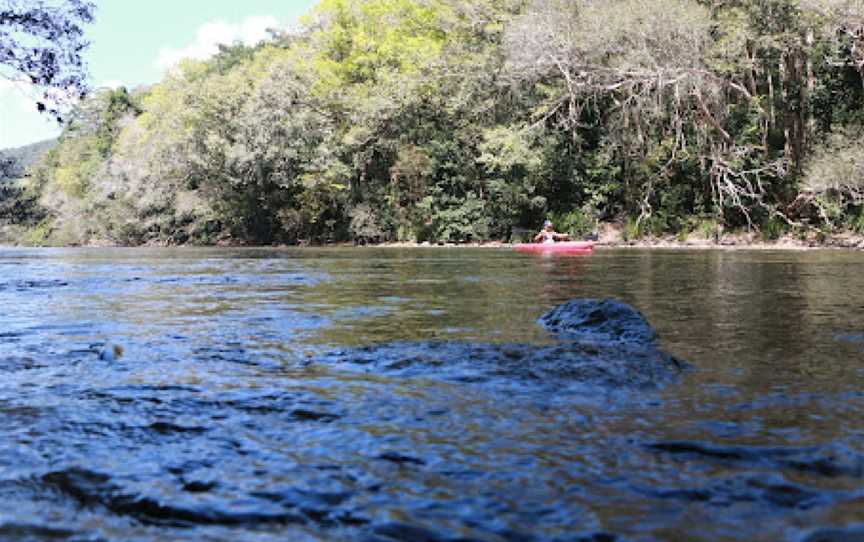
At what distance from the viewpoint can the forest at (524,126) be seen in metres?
27.9

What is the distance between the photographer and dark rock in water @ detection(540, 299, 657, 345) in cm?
662

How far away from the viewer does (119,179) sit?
2213 inches

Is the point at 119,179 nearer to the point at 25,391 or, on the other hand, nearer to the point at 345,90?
the point at 345,90

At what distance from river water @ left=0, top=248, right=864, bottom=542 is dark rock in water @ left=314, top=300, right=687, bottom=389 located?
158mm

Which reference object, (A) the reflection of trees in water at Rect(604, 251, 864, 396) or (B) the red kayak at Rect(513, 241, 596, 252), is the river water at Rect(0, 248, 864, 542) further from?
(B) the red kayak at Rect(513, 241, 596, 252)

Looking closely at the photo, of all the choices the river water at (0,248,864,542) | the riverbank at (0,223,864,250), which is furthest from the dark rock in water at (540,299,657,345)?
the riverbank at (0,223,864,250)

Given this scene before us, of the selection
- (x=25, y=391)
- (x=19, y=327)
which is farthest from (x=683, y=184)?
(x=25, y=391)

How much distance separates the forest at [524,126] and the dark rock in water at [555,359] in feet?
44.0

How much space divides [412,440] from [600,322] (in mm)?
3814

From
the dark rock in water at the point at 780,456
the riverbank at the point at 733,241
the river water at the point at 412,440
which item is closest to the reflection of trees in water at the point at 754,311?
the river water at the point at 412,440

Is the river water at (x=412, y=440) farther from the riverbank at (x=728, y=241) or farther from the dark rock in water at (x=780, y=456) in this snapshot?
the riverbank at (x=728, y=241)

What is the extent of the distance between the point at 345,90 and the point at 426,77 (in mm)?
7016

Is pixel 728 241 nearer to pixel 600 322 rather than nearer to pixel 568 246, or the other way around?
pixel 568 246

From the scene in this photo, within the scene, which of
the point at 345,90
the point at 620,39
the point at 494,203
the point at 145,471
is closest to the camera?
the point at 145,471
